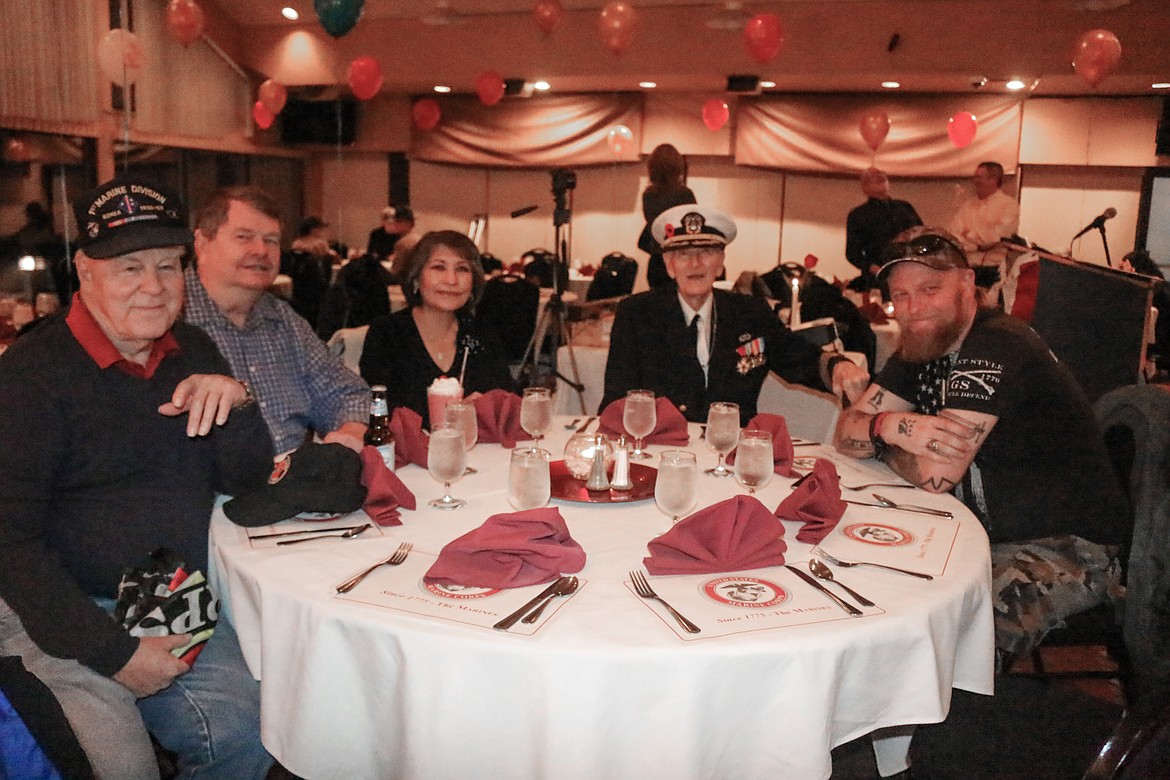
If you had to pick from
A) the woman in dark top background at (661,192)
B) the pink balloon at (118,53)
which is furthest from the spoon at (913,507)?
the pink balloon at (118,53)

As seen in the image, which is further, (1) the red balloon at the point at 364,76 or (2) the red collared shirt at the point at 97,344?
Answer: (1) the red balloon at the point at 364,76

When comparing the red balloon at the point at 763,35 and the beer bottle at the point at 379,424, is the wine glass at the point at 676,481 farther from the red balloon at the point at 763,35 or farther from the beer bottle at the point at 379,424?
the red balloon at the point at 763,35

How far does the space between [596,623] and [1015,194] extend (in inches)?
342

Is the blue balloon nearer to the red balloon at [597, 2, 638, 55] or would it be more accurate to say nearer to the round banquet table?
the red balloon at [597, 2, 638, 55]

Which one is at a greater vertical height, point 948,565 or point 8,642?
point 948,565

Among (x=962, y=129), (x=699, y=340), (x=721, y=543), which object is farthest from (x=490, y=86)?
(x=721, y=543)

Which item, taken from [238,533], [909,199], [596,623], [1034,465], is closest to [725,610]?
[596,623]

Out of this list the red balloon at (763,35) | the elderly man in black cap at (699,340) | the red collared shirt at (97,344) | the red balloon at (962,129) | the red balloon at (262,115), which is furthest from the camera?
the red balloon at (262,115)

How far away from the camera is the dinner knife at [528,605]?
1.23 metres

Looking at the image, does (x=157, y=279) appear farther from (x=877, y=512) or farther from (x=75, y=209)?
(x=877, y=512)

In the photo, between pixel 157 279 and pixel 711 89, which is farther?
pixel 711 89

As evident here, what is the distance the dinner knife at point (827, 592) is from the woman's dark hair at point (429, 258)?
1.72 metres

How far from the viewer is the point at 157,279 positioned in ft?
5.68

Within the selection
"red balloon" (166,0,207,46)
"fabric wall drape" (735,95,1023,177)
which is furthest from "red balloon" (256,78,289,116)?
"fabric wall drape" (735,95,1023,177)
